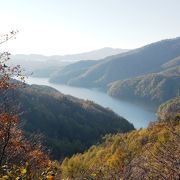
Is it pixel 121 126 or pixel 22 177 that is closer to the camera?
pixel 22 177

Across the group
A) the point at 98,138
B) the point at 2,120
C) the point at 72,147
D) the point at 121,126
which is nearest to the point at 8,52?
the point at 2,120

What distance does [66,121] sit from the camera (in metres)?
157

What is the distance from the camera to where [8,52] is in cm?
1039

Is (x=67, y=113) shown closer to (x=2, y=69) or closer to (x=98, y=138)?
(x=98, y=138)

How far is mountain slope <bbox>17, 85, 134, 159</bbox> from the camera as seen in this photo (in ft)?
452

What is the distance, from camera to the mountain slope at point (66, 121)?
452 feet

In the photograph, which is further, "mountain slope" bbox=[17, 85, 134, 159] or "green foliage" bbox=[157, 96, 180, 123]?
"mountain slope" bbox=[17, 85, 134, 159]

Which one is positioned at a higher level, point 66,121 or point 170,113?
point 170,113

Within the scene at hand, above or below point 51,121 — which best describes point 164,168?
above

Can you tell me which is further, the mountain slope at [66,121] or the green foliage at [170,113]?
the mountain slope at [66,121]

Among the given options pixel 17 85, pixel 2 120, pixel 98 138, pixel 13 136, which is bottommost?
pixel 98 138

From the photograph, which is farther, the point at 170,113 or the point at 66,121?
the point at 66,121

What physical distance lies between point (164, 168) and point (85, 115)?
157548 mm

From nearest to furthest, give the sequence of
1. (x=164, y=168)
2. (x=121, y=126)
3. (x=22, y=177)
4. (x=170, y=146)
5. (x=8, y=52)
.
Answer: (x=22, y=177) < (x=8, y=52) < (x=164, y=168) < (x=170, y=146) < (x=121, y=126)
